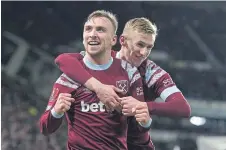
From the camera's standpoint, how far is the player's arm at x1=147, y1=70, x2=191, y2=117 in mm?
1141

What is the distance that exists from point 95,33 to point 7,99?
302 cm

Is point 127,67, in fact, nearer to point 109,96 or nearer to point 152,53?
point 109,96

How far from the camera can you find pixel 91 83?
1150 millimetres

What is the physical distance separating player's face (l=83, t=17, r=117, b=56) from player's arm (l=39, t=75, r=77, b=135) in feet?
0.37

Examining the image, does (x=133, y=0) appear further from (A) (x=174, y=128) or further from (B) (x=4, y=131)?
(B) (x=4, y=131)

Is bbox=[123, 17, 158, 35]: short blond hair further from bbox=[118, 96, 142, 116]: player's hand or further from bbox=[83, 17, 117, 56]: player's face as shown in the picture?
bbox=[118, 96, 142, 116]: player's hand

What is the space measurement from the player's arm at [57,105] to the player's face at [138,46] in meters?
0.24

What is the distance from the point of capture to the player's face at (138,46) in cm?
128

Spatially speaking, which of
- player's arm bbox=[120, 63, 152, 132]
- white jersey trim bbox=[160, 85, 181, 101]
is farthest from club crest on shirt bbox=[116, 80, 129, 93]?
white jersey trim bbox=[160, 85, 181, 101]

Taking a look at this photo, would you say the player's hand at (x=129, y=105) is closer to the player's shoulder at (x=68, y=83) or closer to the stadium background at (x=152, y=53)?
the player's shoulder at (x=68, y=83)

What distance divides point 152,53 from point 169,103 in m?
2.74

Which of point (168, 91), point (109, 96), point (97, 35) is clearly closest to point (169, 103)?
point (168, 91)

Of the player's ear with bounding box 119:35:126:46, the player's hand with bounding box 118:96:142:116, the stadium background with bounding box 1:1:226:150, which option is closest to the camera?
the player's hand with bounding box 118:96:142:116

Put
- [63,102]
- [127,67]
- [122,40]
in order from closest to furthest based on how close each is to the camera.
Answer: [63,102]
[127,67]
[122,40]
